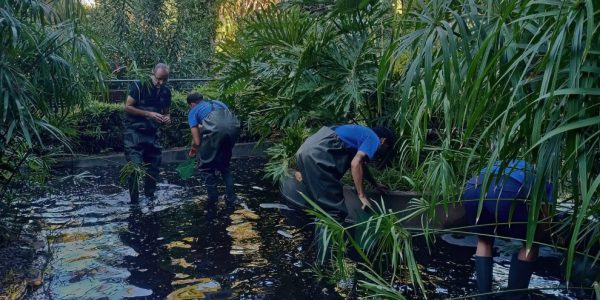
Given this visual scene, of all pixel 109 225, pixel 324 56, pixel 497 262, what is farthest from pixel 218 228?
pixel 497 262

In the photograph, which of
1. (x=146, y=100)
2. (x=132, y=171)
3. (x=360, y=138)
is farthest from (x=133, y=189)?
(x=360, y=138)

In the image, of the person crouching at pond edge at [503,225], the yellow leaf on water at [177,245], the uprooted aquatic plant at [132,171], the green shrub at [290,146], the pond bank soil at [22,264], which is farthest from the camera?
the green shrub at [290,146]

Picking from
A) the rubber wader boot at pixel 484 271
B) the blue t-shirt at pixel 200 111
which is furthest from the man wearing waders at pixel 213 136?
the rubber wader boot at pixel 484 271

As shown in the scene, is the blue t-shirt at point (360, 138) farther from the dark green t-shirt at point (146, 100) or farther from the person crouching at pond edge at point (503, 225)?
the dark green t-shirt at point (146, 100)

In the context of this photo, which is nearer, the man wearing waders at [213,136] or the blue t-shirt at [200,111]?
the man wearing waders at [213,136]

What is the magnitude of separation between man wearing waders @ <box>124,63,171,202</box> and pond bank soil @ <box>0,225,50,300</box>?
2267mm

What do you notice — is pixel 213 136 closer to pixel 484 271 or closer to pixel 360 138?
pixel 360 138

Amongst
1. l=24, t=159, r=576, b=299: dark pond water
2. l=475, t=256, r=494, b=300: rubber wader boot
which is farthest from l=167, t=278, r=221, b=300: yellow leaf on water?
l=475, t=256, r=494, b=300: rubber wader boot

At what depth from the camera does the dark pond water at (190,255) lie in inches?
220

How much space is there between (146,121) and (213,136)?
3.20ft

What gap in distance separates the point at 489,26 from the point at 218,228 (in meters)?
4.88

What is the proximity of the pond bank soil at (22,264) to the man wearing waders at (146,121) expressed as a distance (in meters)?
2.27

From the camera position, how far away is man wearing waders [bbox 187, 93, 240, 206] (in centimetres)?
883

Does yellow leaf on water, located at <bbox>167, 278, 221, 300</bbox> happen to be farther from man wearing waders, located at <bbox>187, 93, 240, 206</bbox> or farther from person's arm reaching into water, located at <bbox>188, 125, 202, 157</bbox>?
person's arm reaching into water, located at <bbox>188, 125, 202, 157</bbox>
